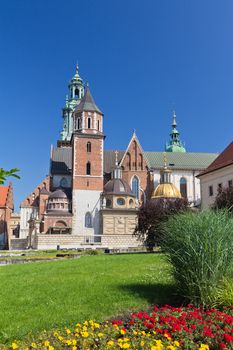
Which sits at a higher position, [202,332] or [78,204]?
[78,204]

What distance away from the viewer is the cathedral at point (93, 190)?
184ft

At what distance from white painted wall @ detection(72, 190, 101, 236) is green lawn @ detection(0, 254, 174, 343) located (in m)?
45.4

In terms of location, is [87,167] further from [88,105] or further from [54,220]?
[88,105]

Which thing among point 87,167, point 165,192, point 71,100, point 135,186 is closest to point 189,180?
point 135,186

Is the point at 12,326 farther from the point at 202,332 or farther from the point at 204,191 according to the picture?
the point at 204,191

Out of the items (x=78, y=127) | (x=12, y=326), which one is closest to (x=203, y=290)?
(x=12, y=326)

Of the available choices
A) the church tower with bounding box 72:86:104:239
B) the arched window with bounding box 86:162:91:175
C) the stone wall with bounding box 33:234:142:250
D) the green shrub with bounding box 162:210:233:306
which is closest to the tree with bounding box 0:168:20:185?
the green shrub with bounding box 162:210:233:306

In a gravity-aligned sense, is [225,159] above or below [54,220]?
above

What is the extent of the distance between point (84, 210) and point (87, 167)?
25.2 feet

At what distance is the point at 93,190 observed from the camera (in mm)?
60688

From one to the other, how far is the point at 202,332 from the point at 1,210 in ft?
204

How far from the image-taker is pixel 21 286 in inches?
434

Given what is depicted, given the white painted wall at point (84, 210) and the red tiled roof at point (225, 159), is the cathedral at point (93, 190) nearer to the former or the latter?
the white painted wall at point (84, 210)

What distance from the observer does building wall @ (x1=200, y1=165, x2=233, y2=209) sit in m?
36.7
